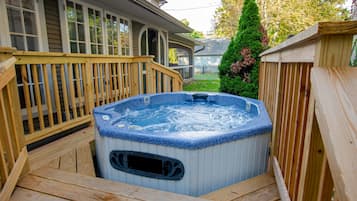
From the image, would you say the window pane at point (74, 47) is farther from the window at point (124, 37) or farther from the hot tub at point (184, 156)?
the hot tub at point (184, 156)

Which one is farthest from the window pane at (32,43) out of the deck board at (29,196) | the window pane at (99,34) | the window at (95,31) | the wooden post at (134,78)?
the deck board at (29,196)

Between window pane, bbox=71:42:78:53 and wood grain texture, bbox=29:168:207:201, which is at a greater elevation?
window pane, bbox=71:42:78:53

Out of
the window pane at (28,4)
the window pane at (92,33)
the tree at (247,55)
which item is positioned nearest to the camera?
the window pane at (28,4)

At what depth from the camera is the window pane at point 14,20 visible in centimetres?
319

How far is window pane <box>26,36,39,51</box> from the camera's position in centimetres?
348

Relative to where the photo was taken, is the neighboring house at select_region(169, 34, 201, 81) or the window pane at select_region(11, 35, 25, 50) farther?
the neighboring house at select_region(169, 34, 201, 81)

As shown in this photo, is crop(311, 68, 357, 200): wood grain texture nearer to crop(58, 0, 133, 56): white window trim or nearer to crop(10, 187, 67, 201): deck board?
crop(10, 187, 67, 201): deck board

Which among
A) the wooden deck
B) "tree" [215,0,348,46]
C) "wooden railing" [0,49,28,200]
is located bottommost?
the wooden deck


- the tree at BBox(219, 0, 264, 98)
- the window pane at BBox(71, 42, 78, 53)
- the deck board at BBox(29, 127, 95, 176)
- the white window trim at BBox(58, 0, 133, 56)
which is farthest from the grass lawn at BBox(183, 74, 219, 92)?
the deck board at BBox(29, 127, 95, 176)

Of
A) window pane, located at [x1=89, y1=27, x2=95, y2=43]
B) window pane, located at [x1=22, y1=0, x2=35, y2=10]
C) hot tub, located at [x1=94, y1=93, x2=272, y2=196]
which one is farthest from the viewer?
window pane, located at [x1=89, y1=27, x2=95, y2=43]

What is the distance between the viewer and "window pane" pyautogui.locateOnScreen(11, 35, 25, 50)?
10.7 feet

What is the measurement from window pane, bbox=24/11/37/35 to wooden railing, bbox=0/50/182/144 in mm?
590

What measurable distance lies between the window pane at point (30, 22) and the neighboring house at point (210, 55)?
2033 cm

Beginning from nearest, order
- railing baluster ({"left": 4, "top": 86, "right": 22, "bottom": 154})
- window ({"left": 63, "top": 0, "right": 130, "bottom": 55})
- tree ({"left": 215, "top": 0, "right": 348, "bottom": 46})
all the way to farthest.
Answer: railing baluster ({"left": 4, "top": 86, "right": 22, "bottom": 154}) < window ({"left": 63, "top": 0, "right": 130, "bottom": 55}) < tree ({"left": 215, "top": 0, "right": 348, "bottom": 46})
